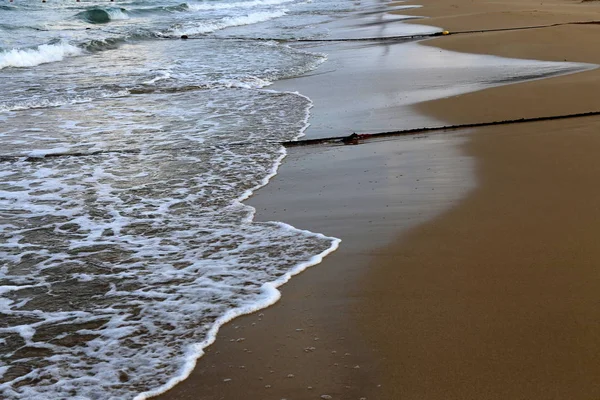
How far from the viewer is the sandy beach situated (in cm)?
245

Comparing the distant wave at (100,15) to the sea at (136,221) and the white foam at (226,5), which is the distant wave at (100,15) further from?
the sea at (136,221)

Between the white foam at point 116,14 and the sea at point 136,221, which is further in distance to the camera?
the white foam at point 116,14

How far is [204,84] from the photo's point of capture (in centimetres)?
968

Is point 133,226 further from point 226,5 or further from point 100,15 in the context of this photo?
point 226,5

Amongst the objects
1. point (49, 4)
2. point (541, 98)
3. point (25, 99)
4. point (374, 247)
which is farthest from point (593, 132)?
point (49, 4)

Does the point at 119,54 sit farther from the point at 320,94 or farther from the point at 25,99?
the point at 320,94

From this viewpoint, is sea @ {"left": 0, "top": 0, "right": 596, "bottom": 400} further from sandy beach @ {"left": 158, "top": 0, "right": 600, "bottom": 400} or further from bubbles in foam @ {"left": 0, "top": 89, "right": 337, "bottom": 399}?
sandy beach @ {"left": 158, "top": 0, "right": 600, "bottom": 400}

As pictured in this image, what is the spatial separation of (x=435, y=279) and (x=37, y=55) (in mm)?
12737

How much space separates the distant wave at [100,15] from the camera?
2367 centimetres

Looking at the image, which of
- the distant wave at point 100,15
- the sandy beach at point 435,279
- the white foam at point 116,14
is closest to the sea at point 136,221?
the sandy beach at point 435,279

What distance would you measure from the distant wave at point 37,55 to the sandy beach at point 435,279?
9.62m

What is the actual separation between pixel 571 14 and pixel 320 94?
1058 centimetres

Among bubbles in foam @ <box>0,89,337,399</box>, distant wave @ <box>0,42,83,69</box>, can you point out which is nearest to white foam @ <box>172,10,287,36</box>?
distant wave @ <box>0,42,83,69</box>

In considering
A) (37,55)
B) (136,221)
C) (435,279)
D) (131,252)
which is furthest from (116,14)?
(435,279)
